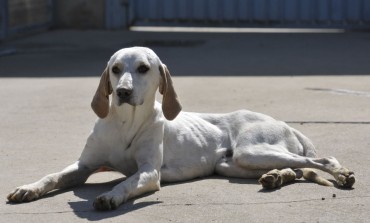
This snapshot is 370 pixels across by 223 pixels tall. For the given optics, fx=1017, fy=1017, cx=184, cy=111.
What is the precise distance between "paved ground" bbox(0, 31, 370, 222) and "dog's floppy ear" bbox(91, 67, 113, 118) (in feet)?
1.73

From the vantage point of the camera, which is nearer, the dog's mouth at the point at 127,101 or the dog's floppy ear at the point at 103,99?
the dog's mouth at the point at 127,101

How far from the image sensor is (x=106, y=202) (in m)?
6.15

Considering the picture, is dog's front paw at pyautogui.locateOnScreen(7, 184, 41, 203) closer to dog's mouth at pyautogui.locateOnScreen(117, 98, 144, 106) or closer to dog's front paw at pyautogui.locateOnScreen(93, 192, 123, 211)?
dog's front paw at pyautogui.locateOnScreen(93, 192, 123, 211)

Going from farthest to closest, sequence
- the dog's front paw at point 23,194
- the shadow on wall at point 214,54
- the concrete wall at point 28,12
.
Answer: the concrete wall at point 28,12, the shadow on wall at point 214,54, the dog's front paw at point 23,194

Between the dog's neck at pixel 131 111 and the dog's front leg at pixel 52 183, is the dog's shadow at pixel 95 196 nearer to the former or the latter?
the dog's front leg at pixel 52 183

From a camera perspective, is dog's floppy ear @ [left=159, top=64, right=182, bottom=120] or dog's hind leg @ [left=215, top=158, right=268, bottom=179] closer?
dog's floppy ear @ [left=159, top=64, right=182, bottom=120]

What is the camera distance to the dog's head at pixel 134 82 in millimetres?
6508

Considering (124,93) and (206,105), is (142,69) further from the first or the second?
(206,105)

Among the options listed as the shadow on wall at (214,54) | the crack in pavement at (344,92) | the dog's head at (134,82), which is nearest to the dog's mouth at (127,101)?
the dog's head at (134,82)

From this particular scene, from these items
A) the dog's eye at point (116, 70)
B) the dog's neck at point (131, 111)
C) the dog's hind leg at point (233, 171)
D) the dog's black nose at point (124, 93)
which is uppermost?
the dog's eye at point (116, 70)

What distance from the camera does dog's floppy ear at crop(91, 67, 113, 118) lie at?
6.75 metres

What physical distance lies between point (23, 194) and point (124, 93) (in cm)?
90

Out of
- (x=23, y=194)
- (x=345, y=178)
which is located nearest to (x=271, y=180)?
(x=345, y=178)

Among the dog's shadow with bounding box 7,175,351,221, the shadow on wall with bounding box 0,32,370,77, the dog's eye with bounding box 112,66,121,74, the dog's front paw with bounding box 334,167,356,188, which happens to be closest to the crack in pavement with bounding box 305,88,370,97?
the shadow on wall with bounding box 0,32,370,77
